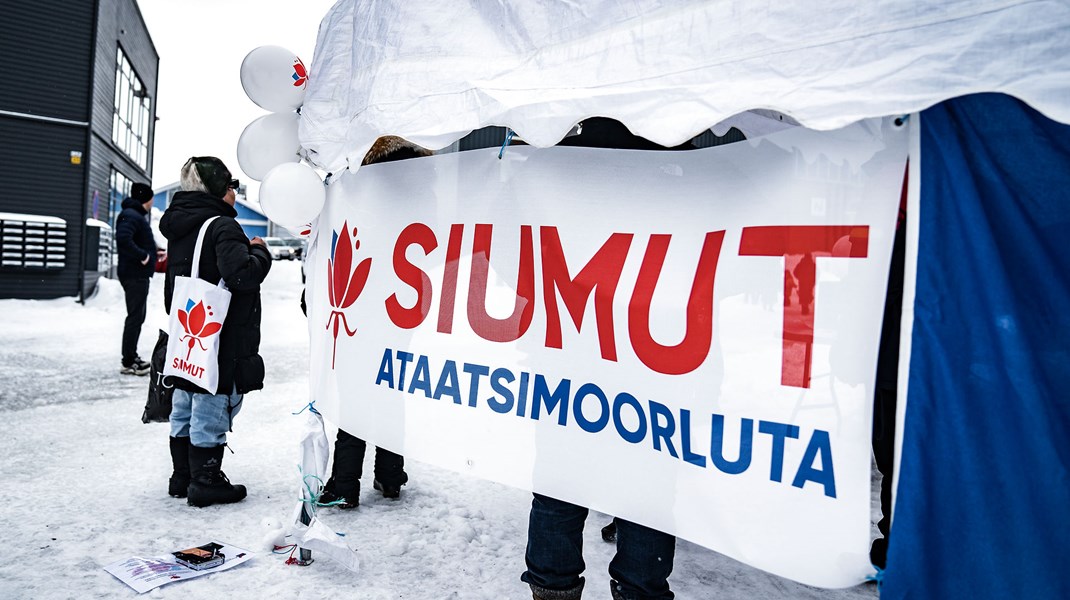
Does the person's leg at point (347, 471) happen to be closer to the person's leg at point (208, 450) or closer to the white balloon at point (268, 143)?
the person's leg at point (208, 450)

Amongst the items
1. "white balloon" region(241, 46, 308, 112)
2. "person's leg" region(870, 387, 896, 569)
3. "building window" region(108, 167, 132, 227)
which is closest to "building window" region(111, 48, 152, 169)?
"building window" region(108, 167, 132, 227)

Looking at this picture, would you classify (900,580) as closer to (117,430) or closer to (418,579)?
(418,579)

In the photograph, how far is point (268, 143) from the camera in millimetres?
3117

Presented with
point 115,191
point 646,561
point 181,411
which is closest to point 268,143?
point 181,411

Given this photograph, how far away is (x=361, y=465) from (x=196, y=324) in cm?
114

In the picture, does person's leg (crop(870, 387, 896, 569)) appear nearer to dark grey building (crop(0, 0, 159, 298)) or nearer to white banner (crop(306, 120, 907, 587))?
white banner (crop(306, 120, 907, 587))

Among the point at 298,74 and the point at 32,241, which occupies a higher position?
the point at 298,74

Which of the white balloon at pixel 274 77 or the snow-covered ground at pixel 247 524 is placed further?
the white balloon at pixel 274 77

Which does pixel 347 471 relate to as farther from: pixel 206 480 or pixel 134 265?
pixel 134 265

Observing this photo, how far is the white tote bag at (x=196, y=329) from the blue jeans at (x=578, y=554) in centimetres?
205

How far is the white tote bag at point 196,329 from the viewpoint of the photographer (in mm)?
3340

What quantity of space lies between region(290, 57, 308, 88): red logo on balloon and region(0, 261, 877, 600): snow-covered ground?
1.71 meters

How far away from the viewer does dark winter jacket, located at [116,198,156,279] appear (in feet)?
22.1

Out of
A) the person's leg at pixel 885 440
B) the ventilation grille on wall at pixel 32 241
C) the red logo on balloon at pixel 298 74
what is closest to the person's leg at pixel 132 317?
the red logo on balloon at pixel 298 74
